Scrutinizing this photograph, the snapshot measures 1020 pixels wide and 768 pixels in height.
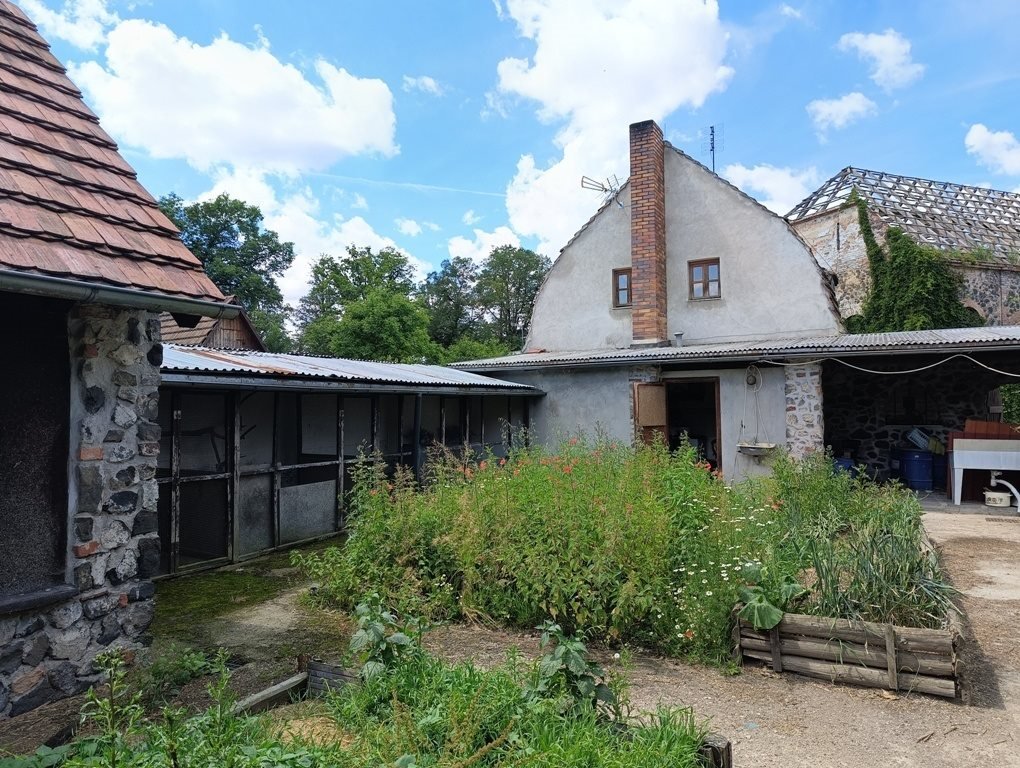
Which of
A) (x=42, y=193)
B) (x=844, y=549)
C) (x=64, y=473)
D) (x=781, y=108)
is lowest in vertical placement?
(x=844, y=549)

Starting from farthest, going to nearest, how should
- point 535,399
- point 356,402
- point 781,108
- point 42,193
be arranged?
point 535,399 < point 781,108 < point 356,402 < point 42,193

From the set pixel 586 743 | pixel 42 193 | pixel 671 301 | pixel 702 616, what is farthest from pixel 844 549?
pixel 671 301

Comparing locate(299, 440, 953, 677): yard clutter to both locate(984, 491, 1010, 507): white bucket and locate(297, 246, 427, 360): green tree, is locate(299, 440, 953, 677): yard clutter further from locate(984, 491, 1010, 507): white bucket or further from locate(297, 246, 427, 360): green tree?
locate(297, 246, 427, 360): green tree

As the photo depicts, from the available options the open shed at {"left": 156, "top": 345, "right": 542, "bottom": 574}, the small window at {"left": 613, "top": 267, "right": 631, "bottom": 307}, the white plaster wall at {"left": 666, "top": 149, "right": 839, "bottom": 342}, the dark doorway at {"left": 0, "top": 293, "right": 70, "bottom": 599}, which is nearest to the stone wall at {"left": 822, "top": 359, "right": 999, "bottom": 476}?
the white plaster wall at {"left": 666, "top": 149, "right": 839, "bottom": 342}

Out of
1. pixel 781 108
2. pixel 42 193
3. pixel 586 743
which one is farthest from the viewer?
pixel 781 108

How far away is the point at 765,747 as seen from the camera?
299 cm

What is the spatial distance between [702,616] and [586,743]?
1.93m

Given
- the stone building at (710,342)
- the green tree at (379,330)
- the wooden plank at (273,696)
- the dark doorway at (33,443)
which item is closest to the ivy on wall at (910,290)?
the stone building at (710,342)

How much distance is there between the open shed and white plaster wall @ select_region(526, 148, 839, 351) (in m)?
5.71

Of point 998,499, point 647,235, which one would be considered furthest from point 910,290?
point 998,499

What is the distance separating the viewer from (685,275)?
14.0 meters

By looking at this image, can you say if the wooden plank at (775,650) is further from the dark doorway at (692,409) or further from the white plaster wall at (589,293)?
the dark doorway at (692,409)

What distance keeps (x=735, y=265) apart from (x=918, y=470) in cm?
542

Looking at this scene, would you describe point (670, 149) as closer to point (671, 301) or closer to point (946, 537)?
point (671, 301)
